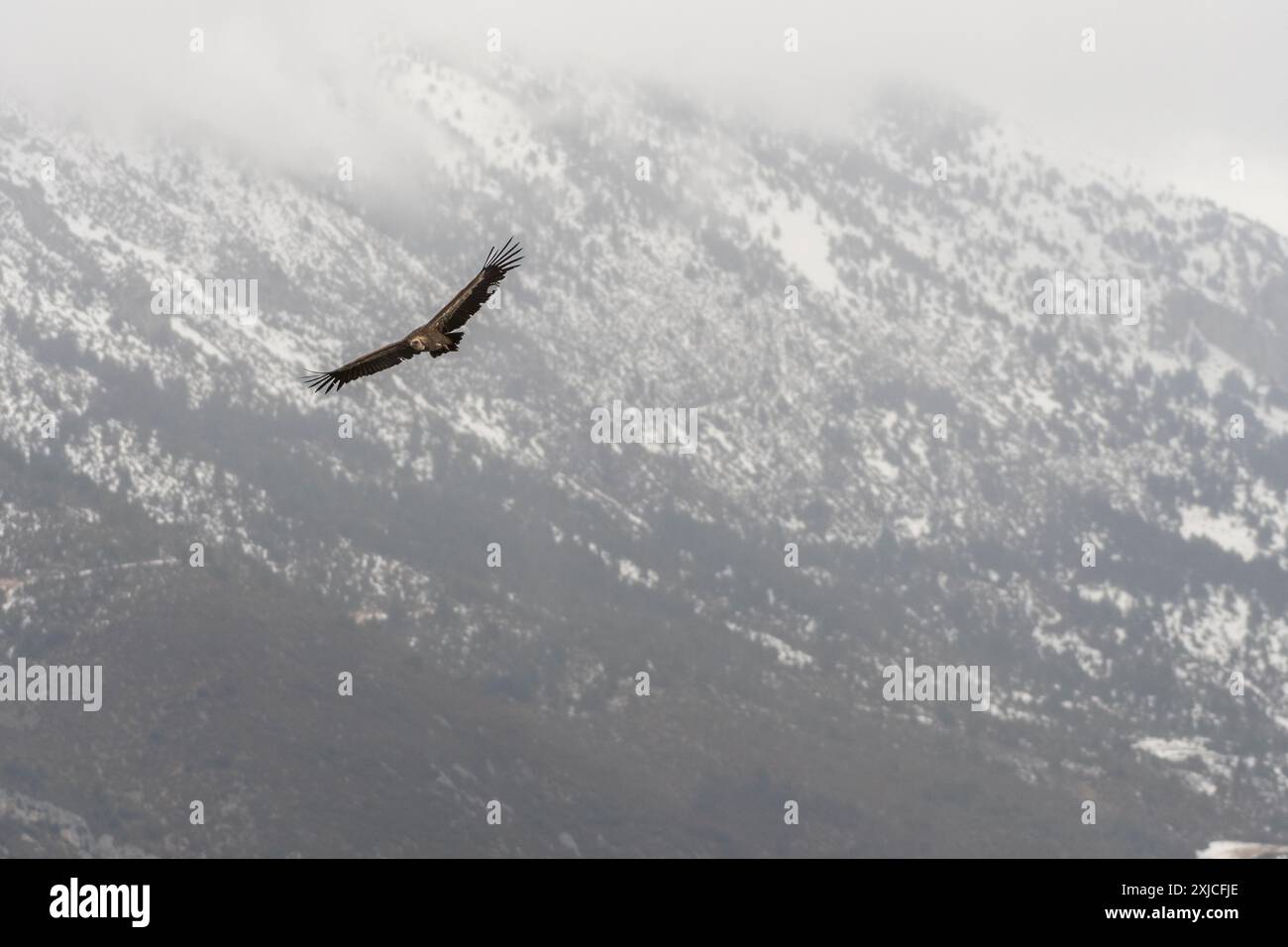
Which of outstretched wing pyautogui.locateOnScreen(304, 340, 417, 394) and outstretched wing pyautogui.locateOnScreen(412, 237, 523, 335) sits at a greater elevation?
outstretched wing pyautogui.locateOnScreen(412, 237, 523, 335)

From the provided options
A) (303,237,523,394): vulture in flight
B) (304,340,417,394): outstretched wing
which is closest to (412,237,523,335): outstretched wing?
(303,237,523,394): vulture in flight

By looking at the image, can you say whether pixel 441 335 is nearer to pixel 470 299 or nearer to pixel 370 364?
pixel 470 299

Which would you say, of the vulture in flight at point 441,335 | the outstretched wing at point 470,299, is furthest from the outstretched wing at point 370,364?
the outstretched wing at point 470,299

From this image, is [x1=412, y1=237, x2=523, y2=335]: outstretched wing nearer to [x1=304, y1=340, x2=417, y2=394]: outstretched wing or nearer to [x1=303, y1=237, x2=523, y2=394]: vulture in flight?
Answer: [x1=303, y1=237, x2=523, y2=394]: vulture in flight

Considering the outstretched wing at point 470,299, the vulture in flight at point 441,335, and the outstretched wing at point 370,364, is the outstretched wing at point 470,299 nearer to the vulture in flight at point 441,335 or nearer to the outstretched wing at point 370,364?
the vulture in flight at point 441,335

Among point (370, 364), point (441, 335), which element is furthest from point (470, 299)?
point (370, 364)
